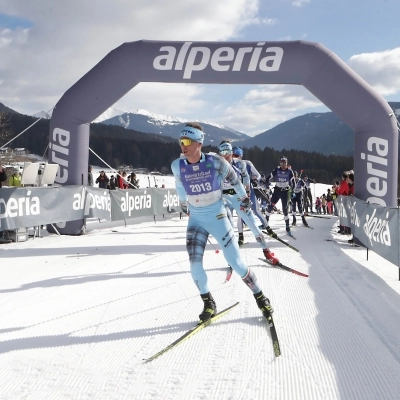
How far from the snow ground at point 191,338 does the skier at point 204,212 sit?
441 mm

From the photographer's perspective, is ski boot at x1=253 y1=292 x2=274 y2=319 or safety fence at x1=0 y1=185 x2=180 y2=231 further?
safety fence at x1=0 y1=185 x2=180 y2=231

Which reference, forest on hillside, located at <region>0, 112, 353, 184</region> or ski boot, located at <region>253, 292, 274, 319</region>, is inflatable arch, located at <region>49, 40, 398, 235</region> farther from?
forest on hillside, located at <region>0, 112, 353, 184</region>

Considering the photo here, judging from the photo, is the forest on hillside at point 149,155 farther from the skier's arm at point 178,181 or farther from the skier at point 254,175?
the skier's arm at point 178,181

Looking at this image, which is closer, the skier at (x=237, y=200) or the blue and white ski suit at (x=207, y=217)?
the blue and white ski suit at (x=207, y=217)

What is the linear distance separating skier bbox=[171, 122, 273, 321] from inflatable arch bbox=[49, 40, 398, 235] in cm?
651

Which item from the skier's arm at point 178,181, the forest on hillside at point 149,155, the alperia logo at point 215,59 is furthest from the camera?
the forest on hillside at point 149,155

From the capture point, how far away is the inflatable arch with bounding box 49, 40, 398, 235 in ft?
29.6

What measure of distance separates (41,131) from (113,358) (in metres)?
101

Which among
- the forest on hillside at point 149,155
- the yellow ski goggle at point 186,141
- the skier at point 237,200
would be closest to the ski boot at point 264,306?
the yellow ski goggle at point 186,141

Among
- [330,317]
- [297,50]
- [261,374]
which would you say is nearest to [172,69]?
[297,50]

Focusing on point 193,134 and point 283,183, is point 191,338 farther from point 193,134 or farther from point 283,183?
point 283,183

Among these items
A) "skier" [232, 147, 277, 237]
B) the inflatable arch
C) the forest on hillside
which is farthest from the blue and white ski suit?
the forest on hillside

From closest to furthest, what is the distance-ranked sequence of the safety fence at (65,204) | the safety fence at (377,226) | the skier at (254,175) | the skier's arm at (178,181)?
the skier's arm at (178,181)
the safety fence at (377,226)
the skier at (254,175)
the safety fence at (65,204)

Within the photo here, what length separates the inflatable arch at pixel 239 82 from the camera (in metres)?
9.02
